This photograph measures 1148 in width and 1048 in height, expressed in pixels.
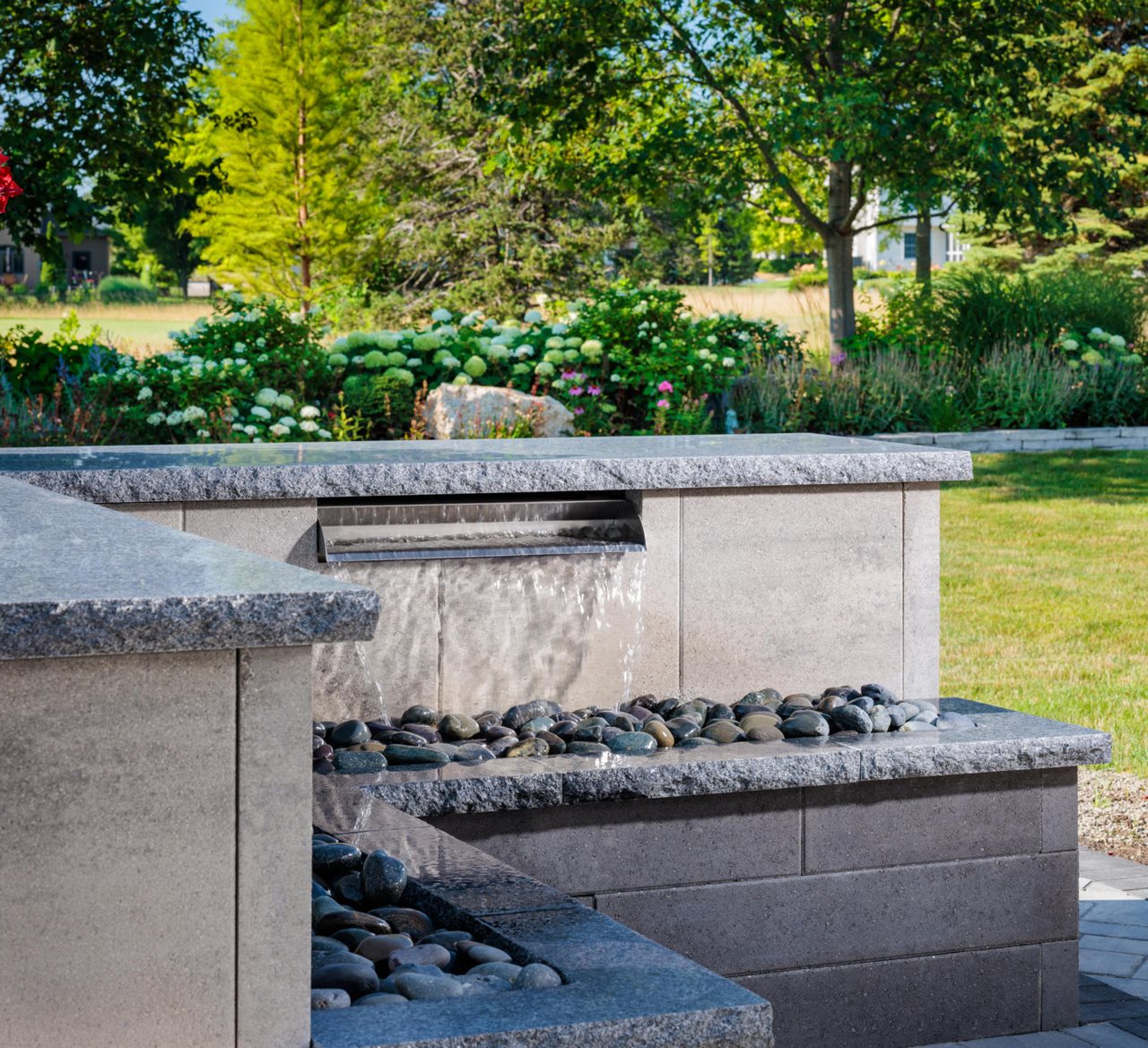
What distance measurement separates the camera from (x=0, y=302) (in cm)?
5891

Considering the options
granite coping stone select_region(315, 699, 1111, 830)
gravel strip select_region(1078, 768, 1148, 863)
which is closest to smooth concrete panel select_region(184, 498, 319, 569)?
granite coping stone select_region(315, 699, 1111, 830)

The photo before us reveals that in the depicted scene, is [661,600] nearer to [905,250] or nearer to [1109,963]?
[1109,963]

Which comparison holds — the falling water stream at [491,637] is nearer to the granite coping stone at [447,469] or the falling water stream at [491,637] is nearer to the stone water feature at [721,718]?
the stone water feature at [721,718]

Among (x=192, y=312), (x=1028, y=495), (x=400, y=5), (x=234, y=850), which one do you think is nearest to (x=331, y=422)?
(x=1028, y=495)

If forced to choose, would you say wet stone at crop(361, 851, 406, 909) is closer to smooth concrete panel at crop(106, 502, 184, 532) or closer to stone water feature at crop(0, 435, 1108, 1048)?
stone water feature at crop(0, 435, 1108, 1048)

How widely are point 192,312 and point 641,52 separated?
39305 mm

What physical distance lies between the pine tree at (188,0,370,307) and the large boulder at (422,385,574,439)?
2052cm

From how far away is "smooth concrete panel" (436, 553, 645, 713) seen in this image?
14.6ft

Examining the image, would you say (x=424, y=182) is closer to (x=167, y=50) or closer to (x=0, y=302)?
(x=167, y=50)

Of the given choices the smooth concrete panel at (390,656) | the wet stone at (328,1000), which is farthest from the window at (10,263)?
the wet stone at (328,1000)

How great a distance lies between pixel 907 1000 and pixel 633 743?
1.05 m

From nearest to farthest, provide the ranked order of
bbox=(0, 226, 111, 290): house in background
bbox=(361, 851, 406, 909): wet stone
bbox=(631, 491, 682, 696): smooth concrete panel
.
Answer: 1. bbox=(361, 851, 406, 909): wet stone
2. bbox=(631, 491, 682, 696): smooth concrete panel
3. bbox=(0, 226, 111, 290): house in background

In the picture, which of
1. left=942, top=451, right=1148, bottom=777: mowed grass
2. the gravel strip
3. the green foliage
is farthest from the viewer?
the green foliage

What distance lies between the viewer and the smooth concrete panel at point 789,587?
460 centimetres
